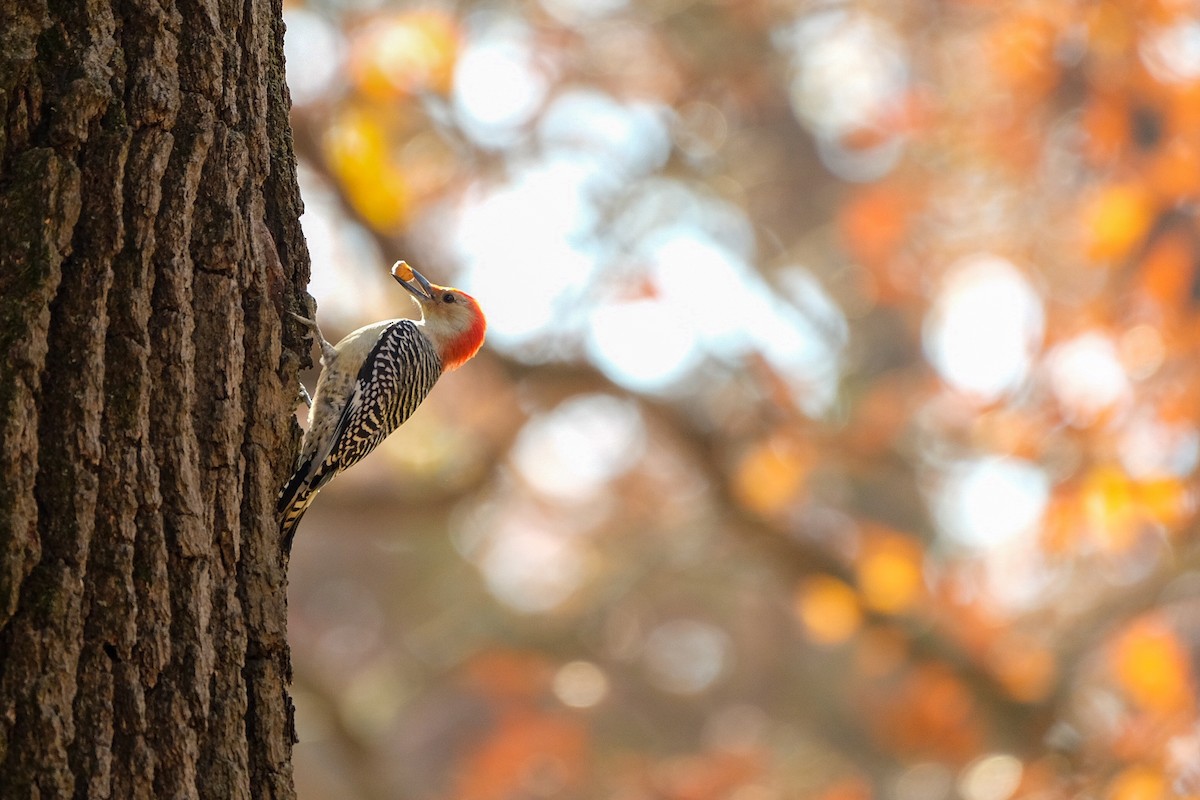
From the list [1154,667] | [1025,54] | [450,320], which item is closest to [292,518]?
Answer: [450,320]

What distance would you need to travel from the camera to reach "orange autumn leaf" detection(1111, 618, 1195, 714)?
28.4 ft

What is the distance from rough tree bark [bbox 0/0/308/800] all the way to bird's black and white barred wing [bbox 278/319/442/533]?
1226mm

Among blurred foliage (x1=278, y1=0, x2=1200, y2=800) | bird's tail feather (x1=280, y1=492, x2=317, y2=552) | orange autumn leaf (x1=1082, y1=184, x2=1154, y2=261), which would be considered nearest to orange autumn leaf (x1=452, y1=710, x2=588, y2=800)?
blurred foliage (x1=278, y1=0, x2=1200, y2=800)

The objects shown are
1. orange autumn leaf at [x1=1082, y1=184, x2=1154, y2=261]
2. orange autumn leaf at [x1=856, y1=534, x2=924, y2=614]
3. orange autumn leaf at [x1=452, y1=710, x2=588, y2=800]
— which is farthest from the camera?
orange autumn leaf at [x1=452, y1=710, x2=588, y2=800]

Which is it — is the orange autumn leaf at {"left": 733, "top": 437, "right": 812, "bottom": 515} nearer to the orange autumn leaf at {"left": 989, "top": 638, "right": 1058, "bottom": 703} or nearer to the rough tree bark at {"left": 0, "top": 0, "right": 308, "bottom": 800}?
the orange autumn leaf at {"left": 989, "top": 638, "right": 1058, "bottom": 703}

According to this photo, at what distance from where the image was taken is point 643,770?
43.9ft

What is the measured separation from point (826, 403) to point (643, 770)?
445 cm

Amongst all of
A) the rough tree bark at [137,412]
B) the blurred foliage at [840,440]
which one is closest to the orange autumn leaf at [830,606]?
A: the blurred foliage at [840,440]

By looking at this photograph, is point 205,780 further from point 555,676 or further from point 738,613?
point 738,613

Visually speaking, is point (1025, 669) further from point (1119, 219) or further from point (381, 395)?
point (381, 395)

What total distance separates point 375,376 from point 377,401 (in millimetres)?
99

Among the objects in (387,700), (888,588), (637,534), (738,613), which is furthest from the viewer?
(738,613)

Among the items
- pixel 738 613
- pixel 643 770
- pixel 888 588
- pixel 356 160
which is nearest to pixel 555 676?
pixel 643 770

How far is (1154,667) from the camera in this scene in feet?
30.0
